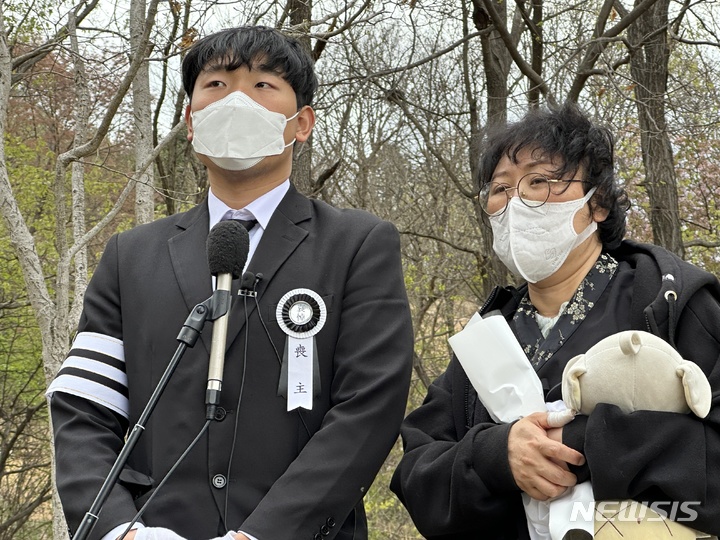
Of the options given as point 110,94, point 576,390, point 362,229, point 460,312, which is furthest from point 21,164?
point 576,390

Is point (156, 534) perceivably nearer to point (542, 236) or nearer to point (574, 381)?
point (574, 381)

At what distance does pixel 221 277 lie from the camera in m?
2.36

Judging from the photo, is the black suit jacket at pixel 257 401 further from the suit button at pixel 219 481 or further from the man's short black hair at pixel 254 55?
the man's short black hair at pixel 254 55

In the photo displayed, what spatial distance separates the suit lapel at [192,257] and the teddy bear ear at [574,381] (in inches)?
40.2

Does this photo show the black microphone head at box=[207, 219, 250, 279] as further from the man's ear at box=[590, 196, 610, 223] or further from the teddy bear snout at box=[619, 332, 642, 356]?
the man's ear at box=[590, 196, 610, 223]

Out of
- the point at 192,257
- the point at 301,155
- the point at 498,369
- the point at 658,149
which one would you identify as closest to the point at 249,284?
the point at 192,257

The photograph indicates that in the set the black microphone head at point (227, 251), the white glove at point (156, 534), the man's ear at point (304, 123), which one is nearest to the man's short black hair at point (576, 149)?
the man's ear at point (304, 123)

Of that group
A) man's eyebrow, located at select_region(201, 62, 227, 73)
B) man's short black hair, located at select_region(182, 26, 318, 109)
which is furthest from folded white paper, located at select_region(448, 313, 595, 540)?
man's eyebrow, located at select_region(201, 62, 227, 73)

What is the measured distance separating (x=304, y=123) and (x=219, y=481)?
3.90ft

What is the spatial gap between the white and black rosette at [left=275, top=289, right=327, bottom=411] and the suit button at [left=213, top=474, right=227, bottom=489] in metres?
0.27

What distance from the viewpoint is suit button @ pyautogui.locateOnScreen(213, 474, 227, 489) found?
2695 mm

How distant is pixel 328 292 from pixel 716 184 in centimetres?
917

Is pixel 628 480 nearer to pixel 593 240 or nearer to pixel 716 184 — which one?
pixel 593 240

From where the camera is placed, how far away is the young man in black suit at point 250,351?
2.67 metres
